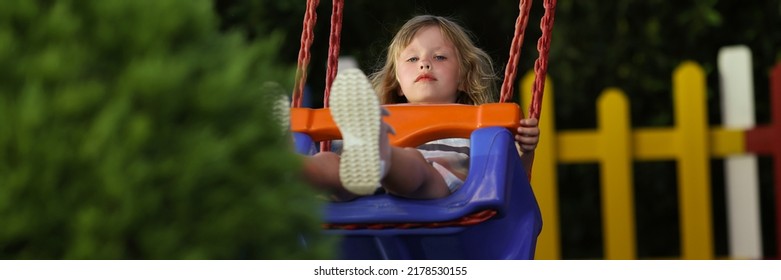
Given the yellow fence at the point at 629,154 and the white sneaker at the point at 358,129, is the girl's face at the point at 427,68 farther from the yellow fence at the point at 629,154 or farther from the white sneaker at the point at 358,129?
the yellow fence at the point at 629,154

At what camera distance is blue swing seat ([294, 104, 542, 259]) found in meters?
1.24

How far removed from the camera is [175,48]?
86 centimetres

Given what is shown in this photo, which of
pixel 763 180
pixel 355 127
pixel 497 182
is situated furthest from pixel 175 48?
pixel 763 180

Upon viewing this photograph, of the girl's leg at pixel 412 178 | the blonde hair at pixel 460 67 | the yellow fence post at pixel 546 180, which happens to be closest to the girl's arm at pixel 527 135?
the girl's leg at pixel 412 178

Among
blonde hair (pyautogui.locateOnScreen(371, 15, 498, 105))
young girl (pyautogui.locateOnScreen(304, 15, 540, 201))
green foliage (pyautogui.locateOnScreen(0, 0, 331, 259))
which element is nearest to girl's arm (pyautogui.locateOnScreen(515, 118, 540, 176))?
young girl (pyautogui.locateOnScreen(304, 15, 540, 201))

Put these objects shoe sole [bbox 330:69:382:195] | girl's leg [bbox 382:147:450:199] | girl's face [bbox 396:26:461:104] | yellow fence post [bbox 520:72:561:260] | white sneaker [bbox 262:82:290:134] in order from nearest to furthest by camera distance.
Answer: white sneaker [bbox 262:82:290:134], shoe sole [bbox 330:69:382:195], girl's leg [bbox 382:147:450:199], girl's face [bbox 396:26:461:104], yellow fence post [bbox 520:72:561:260]

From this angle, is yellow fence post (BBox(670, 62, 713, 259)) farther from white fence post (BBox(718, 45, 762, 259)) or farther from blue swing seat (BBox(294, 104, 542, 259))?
blue swing seat (BBox(294, 104, 542, 259))

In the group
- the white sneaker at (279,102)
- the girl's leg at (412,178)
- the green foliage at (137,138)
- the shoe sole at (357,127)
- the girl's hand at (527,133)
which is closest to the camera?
the green foliage at (137,138)

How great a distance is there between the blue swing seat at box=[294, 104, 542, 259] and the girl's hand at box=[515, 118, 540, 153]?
0.21 feet

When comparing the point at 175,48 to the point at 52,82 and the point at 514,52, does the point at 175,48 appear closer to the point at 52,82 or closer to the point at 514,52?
the point at 52,82

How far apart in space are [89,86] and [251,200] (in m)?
0.15

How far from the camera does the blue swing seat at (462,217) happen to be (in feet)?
4.05

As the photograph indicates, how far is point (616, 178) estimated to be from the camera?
8.87 ft

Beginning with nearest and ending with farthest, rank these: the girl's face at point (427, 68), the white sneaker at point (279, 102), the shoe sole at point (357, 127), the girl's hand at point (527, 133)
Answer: the white sneaker at point (279, 102) → the shoe sole at point (357, 127) → the girl's hand at point (527, 133) → the girl's face at point (427, 68)
